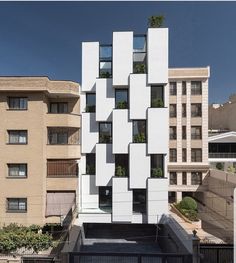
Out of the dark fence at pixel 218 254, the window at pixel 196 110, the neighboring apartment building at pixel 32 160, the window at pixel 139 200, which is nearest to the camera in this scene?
the dark fence at pixel 218 254

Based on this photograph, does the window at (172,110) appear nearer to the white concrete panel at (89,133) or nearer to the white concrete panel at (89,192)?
the white concrete panel at (89,133)

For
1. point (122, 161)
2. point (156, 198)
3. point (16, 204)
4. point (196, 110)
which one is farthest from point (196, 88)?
point (16, 204)

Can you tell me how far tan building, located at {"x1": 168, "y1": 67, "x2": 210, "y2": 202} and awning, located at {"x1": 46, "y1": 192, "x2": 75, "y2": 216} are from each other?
1571 cm

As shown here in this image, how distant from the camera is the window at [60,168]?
803 inches

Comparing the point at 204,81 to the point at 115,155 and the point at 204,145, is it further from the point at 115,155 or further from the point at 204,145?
the point at 115,155

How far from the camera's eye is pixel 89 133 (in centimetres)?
2153

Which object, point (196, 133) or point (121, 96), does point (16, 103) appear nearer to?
point (121, 96)

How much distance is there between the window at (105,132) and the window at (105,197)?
3798mm

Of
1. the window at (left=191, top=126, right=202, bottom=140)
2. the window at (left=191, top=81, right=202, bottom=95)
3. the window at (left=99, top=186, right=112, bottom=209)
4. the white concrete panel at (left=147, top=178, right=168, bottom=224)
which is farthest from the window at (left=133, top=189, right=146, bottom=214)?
the window at (left=191, top=81, right=202, bottom=95)

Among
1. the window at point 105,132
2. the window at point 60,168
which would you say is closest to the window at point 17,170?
the window at point 60,168

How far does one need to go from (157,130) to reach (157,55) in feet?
19.0

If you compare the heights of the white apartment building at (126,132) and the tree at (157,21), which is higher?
the tree at (157,21)

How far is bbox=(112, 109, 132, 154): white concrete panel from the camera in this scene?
20484mm

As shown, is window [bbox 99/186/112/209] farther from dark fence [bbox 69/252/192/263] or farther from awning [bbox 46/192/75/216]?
dark fence [bbox 69/252/192/263]
